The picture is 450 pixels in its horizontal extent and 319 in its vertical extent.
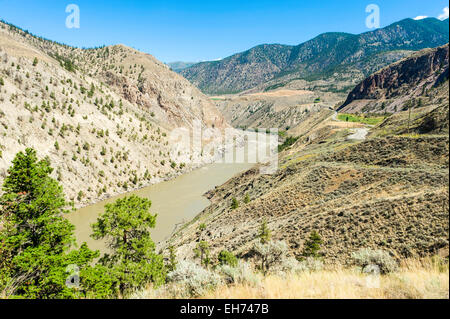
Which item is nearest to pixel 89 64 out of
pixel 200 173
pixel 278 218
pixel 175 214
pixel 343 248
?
pixel 200 173

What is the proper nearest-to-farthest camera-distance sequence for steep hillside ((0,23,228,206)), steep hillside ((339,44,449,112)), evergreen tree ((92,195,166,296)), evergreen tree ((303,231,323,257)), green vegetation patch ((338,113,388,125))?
evergreen tree ((92,195,166,296))
evergreen tree ((303,231,323,257))
steep hillside ((0,23,228,206))
green vegetation patch ((338,113,388,125))
steep hillside ((339,44,449,112))

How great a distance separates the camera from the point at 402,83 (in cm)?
11031

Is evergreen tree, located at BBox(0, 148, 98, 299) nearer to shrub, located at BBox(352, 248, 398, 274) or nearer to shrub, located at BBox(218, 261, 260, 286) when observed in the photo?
shrub, located at BBox(218, 261, 260, 286)

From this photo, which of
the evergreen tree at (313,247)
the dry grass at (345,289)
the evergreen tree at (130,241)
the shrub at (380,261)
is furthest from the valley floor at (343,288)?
the evergreen tree at (313,247)

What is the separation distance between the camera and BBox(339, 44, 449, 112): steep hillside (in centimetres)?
9681

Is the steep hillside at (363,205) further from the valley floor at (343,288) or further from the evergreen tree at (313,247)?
the valley floor at (343,288)

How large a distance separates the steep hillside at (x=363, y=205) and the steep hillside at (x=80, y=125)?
26.9 metres

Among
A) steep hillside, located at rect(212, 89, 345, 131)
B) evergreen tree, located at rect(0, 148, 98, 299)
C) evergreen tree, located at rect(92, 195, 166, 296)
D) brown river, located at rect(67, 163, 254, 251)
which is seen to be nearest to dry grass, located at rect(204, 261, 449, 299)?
evergreen tree, located at rect(92, 195, 166, 296)

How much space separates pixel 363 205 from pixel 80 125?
50853mm

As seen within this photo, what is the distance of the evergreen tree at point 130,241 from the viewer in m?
11.4

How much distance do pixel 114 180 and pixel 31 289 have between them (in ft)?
132

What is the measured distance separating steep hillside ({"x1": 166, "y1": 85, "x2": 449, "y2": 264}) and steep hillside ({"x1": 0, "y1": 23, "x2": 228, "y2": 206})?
2692 cm
